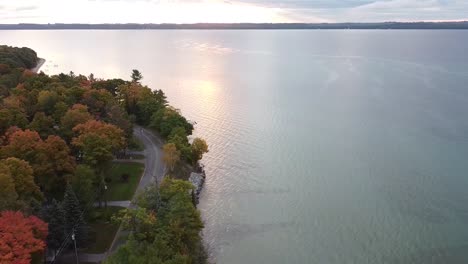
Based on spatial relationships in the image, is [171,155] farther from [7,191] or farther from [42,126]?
[7,191]

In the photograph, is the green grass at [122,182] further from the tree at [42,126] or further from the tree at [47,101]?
the tree at [47,101]

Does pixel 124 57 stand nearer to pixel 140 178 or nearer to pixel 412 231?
pixel 140 178

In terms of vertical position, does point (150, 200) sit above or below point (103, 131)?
below

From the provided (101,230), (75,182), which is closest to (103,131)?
(75,182)

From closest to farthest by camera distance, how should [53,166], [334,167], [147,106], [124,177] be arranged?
1. [53,166]
2. [124,177]
3. [334,167]
4. [147,106]

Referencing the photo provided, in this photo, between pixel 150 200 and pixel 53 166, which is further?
pixel 53 166

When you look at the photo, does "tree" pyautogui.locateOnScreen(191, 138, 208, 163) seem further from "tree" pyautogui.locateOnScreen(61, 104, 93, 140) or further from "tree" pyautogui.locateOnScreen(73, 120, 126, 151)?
"tree" pyautogui.locateOnScreen(61, 104, 93, 140)

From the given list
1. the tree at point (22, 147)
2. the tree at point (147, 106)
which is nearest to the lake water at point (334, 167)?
the tree at point (147, 106)
